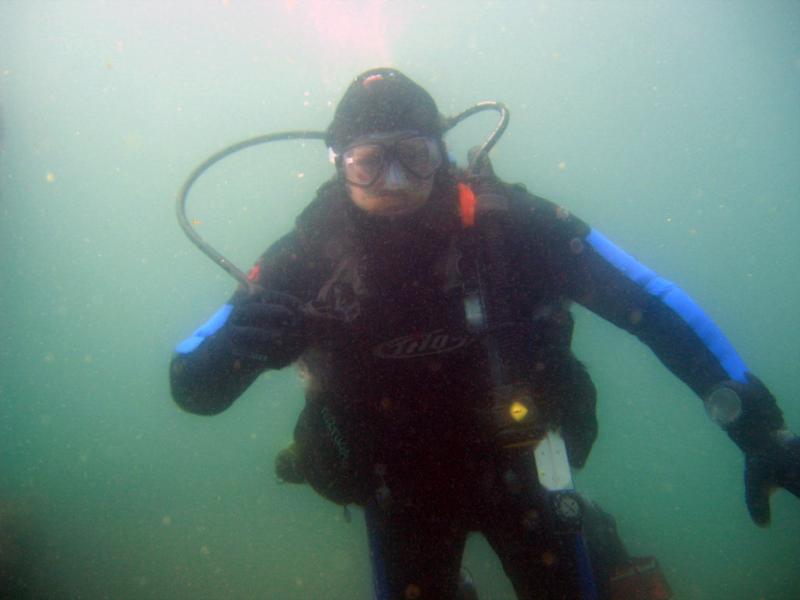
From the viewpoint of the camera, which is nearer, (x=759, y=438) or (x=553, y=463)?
(x=759, y=438)

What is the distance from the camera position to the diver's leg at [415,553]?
2.52 metres

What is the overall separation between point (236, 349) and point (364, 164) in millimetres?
1111

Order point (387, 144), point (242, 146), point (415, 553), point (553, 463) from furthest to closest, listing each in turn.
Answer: point (242, 146)
point (387, 144)
point (415, 553)
point (553, 463)

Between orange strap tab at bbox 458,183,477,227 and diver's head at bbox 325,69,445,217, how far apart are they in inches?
7.4

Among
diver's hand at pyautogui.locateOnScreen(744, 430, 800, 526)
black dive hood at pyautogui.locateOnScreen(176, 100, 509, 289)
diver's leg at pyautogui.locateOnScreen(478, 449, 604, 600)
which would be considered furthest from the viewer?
black dive hood at pyautogui.locateOnScreen(176, 100, 509, 289)

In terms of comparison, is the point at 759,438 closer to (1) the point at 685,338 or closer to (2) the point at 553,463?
(1) the point at 685,338

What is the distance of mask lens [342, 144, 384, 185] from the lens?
262 centimetres

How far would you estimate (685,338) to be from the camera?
226cm

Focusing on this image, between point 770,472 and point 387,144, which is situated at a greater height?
point 387,144

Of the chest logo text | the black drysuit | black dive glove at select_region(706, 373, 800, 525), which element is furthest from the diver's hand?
the chest logo text

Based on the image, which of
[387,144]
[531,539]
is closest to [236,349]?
[387,144]

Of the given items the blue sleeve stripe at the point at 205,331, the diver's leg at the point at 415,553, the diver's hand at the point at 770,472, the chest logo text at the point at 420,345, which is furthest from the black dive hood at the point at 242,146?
the diver's hand at the point at 770,472

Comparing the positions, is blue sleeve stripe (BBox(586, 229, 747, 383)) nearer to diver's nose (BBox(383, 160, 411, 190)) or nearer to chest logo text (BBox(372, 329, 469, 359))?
chest logo text (BBox(372, 329, 469, 359))

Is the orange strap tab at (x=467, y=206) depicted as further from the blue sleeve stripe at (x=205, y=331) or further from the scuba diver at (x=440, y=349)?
the blue sleeve stripe at (x=205, y=331)
